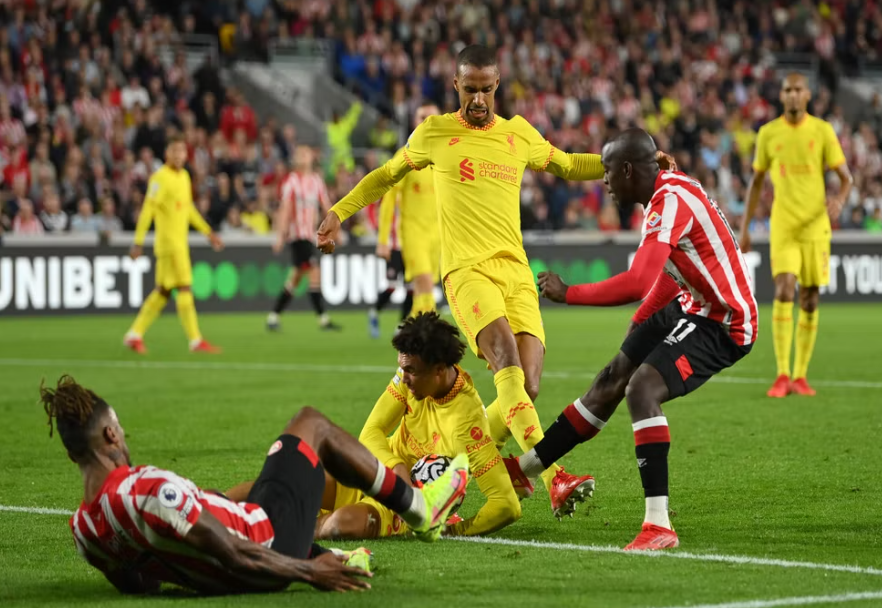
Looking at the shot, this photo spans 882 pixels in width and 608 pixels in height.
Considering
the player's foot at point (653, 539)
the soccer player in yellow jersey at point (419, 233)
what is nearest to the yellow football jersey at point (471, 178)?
the player's foot at point (653, 539)

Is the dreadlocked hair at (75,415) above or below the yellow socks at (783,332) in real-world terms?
above

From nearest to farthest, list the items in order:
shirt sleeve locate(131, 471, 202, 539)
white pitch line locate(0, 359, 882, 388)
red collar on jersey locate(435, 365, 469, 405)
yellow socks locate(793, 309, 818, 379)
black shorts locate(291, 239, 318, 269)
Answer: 1. shirt sleeve locate(131, 471, 202, 539)
2. red collar on jersey locate(435, 365, 469, 405)
3. yellow socks locate(793, 309, 818, 379)
4. white pitch line locate(0, 359, 882, 388)
5. black shorts locate(291, 239, 318, 269)

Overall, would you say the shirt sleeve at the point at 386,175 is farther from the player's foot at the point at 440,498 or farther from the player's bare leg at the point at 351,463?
the player's bare leg at the point at 351,463

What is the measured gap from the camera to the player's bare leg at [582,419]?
656 cm

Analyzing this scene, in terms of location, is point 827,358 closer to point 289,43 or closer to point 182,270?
point 182,270

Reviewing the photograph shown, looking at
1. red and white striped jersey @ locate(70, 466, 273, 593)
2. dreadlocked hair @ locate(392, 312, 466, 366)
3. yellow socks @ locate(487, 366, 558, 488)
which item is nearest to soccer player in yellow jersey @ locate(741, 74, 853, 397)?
yellow socks @ locate(487, 366, 558, 488)

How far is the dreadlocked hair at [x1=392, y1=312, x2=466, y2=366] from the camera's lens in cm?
612

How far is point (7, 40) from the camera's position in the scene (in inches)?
973

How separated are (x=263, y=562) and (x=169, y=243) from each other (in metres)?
12.2

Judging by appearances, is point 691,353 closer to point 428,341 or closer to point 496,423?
point 428,341

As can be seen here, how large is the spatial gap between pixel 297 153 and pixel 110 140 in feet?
15.0

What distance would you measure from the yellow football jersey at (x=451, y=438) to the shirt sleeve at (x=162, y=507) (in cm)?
190

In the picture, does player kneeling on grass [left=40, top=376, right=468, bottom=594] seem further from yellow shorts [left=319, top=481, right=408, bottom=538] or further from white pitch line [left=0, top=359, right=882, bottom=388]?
white pitch line [left=0, top=359, right=882, bottom=388]

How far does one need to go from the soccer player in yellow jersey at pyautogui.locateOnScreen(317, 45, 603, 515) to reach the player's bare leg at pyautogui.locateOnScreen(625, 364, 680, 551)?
1210mm
